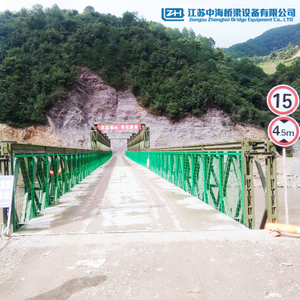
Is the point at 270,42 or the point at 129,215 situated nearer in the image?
the point at 129,215

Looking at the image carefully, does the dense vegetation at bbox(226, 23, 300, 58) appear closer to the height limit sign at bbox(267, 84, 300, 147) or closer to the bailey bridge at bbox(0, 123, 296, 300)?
the bailey bridge at bbox(0, 123, 296, 300)

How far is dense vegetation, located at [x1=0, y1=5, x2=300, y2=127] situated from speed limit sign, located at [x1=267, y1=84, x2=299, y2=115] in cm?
4560

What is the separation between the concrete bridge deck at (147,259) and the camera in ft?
8.41

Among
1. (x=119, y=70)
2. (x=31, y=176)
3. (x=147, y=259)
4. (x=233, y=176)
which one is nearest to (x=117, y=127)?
(x=119, y=70)

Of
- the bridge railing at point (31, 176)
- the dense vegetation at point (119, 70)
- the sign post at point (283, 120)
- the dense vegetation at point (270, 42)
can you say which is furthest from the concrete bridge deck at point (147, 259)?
the dense vegetation at point (270, 42)

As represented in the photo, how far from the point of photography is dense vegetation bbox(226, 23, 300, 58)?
13012 centimetres

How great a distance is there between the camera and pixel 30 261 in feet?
10.6

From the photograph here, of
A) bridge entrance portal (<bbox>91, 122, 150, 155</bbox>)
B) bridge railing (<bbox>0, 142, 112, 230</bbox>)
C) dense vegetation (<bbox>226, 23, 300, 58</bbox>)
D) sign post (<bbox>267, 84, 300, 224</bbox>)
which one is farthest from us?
dense vegetation (<bbox>226, 23, 300, 58</bbox>)

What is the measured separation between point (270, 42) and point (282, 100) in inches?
6364

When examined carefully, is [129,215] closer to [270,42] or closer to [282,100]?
[282,100]

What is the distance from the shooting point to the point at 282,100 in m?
4.42

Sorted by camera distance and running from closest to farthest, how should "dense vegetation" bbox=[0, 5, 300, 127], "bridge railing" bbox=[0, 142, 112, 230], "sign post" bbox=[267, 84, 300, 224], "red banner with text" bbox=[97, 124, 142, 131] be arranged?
"bridge railing" bbox=[0, 142, 112, 230], "sign post" bbox=[267, 84, 300, 224], "red banner with text" bbox=[97, 124, 142, 131], "dense vegetation" bbox=[0, 5, 300, 127]

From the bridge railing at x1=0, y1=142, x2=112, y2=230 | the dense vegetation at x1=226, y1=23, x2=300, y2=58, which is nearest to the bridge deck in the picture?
the bridge railing at x1=0, y1=142, x2=112, y2=230

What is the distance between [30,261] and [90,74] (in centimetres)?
→ 5498
